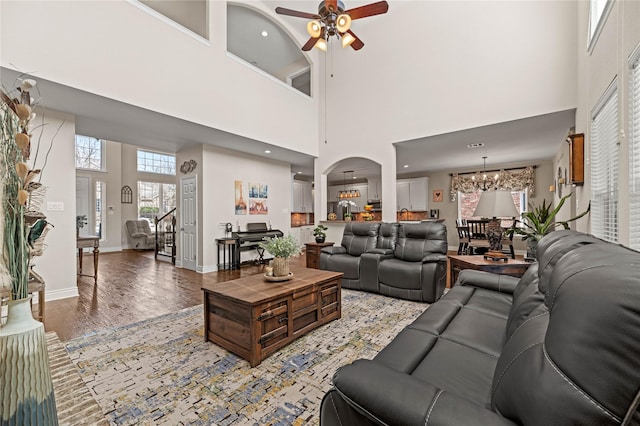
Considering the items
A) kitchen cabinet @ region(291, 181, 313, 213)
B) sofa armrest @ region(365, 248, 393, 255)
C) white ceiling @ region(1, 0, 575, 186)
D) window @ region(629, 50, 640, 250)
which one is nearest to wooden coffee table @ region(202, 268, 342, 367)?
sofa armrest @ region(365, 248, 393, 255)

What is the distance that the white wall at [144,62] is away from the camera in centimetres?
292

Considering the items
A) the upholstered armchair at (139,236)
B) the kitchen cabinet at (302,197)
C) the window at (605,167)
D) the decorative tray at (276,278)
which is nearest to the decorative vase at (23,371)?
the decorative tray at (276,278)

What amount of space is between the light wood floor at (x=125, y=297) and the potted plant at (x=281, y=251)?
1.62 meters

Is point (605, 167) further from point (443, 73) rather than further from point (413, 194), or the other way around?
point (413, 194)

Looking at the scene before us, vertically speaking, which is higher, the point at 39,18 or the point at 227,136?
the point at 39,18

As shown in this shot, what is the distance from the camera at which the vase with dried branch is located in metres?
0.79

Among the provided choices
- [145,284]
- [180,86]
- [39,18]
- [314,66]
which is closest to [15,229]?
[39,18]

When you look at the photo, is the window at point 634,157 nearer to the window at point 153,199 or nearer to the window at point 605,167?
the window at point 605,167

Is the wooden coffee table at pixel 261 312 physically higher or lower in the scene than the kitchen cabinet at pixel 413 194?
lower

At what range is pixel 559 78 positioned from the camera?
12.8 ft

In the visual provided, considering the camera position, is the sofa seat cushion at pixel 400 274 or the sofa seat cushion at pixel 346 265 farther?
the sofa seat cushion at pixel 346 265

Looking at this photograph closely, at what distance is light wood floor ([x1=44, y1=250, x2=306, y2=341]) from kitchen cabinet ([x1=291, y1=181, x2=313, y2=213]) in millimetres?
4070

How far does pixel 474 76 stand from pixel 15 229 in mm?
5540

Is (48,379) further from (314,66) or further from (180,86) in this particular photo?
(314,66)
